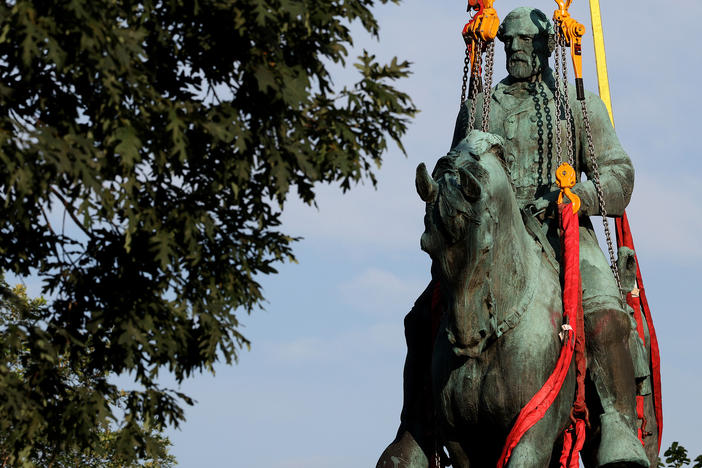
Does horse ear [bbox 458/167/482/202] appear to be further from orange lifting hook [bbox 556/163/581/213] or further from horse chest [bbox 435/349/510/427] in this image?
orange lifting hook [bbox 556/163/581/213]

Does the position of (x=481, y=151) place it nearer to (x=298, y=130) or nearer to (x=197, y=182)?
(x=298, y=130)

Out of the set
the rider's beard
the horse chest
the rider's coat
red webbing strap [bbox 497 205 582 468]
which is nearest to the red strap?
red webbing strap [bbox 497 205 582 468]

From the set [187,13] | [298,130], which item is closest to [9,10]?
[187,13]

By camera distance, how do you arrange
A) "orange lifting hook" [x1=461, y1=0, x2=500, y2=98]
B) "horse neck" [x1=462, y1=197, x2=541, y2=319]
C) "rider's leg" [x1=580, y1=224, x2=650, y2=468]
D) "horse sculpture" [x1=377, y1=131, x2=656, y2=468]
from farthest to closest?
1. "orange lifting hook" [x1=461, y1=0, x2=500, y2=98]
2. "rider's leg" [x1=580, y1=224, x2=650, y2=468]
3. "horse neck" [x1=462, y1=197, x2=541, y2=319]
4. "horse sculpture" [x1=377, y1=131, x2=656, y2=468]

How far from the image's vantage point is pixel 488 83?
12.0 meters

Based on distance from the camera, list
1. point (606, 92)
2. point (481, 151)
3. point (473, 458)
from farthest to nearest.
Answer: point (606, 92)
point (473, 458)
point (481, 151)

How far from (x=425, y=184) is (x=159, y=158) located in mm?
2375

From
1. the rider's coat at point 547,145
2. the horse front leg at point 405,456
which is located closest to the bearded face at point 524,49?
the rider's coat at point 547,145

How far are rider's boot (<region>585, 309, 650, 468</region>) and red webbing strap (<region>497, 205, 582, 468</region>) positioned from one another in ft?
0.92

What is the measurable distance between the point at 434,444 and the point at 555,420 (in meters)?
1.29

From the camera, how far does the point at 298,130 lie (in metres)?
11.5

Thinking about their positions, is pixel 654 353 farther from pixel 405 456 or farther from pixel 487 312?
pixel 487 312

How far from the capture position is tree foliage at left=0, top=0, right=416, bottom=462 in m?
10.6

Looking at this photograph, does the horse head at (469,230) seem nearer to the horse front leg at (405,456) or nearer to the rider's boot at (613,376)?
the rider's boot at (613,376)
